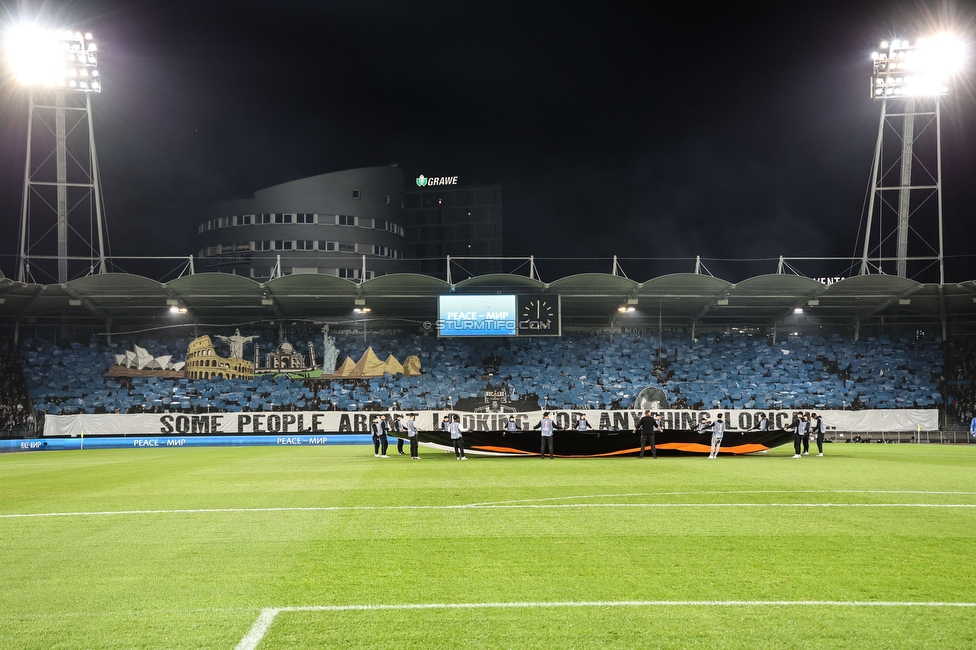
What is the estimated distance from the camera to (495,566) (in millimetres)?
7391

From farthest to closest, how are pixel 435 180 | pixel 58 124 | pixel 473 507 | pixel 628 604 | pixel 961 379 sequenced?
pixel 435 180 → pixel 961 379 → pixel 58 124 → pixel 473 507 → pixel 628 604

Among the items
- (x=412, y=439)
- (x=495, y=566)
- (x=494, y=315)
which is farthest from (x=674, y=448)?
(x=495, y=566)

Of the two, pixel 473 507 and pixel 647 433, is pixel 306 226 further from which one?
pixel 473 507

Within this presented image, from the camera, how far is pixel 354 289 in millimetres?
39688

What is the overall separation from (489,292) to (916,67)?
24.7 m

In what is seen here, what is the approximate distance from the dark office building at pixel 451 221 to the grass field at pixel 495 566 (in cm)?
7107

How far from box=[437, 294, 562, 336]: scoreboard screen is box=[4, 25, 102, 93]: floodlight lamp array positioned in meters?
20.8

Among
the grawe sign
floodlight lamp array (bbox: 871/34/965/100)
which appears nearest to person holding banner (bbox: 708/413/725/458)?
floodlight lamp array (bbox: 871/34/965/100)

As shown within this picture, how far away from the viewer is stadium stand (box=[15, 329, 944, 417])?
39781 millimetres

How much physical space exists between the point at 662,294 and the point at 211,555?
116 feet

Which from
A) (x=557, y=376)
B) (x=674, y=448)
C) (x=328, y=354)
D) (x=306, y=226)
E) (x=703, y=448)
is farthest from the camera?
(x=306, y=226)

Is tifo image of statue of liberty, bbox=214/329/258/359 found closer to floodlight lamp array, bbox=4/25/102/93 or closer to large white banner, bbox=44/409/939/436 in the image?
large white banner, bbox=44/409/939/436

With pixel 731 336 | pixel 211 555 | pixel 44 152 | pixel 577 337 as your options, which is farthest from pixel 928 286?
pixel 44 152

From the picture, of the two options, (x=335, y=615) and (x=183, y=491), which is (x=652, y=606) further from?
(x=183, y=491)
